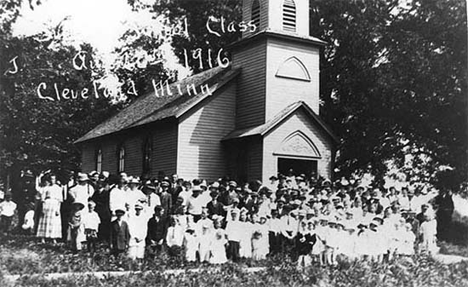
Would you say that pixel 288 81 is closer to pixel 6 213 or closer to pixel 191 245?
pixel 191 245

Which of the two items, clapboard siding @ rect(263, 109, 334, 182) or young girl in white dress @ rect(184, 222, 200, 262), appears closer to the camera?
young girl in white dress @ rect(184, 222, 200, 262)

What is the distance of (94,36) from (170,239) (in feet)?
8.63

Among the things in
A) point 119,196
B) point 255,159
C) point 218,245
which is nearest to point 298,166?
point 255,159

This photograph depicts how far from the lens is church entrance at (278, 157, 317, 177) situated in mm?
8562

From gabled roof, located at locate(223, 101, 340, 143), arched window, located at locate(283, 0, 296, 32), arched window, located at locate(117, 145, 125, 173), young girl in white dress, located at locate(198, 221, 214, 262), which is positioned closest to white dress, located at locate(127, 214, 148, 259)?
young girl in white dress, located at locate(198, 221, 214, 262)

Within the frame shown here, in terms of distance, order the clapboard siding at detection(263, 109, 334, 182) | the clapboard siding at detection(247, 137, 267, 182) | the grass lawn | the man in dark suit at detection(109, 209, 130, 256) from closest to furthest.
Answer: the grass lawn
the man in dark suit at detection(109, 209, 130, 256)
the clapboard siding at detection(247, 137, 267, 182)
the clapboard siding at detection(263, 109, 334, 182)

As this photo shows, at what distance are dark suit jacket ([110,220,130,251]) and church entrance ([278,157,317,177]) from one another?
8.26 feet

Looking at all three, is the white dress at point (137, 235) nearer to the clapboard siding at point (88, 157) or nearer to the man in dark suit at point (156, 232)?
the man in dark suit at point (156, 232)

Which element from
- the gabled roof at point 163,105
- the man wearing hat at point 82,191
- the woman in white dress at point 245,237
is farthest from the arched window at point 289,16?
the man wearing hat at point 82,191

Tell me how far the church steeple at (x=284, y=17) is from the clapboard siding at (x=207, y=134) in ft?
3.66

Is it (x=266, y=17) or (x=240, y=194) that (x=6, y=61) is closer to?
(x=240, y=194)

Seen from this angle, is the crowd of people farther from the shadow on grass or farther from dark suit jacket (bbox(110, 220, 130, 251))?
the shadow on grass

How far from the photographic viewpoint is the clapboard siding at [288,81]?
28.6 ft

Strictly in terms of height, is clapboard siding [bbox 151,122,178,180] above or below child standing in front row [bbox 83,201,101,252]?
above
